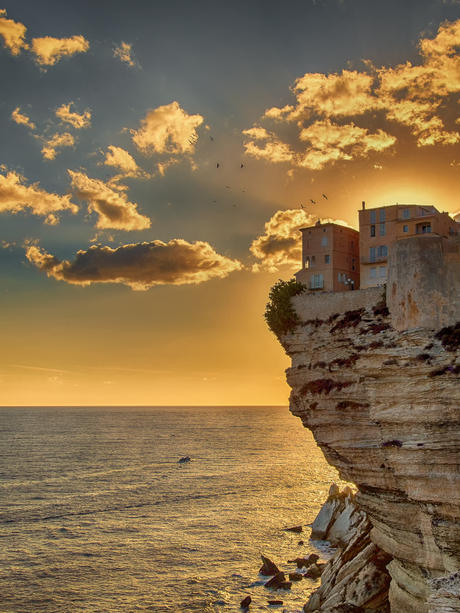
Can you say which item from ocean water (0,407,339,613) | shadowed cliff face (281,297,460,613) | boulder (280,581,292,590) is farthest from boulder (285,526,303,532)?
shadowed cliff face (281,297,460,613)

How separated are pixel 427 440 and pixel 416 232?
2045 centimetres

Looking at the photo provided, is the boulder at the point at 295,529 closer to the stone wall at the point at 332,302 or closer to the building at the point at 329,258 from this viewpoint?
the building at the point at 329,258

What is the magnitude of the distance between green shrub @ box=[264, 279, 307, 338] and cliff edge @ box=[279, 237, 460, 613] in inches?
78.1

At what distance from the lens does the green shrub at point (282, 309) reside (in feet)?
127

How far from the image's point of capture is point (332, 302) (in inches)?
1457

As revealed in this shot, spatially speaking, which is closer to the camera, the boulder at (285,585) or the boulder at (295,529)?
the boulder at (285,585)

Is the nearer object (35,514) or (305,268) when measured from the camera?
(305,268)

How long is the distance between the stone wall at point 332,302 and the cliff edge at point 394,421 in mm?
81

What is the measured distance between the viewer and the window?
1823 inches

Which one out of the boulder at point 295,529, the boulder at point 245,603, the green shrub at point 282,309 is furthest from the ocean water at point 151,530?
the green shrub at point 282,309

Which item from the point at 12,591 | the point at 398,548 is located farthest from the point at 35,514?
the point at 398,548

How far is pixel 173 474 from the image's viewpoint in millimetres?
103375

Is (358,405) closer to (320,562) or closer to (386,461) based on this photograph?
(386,461)

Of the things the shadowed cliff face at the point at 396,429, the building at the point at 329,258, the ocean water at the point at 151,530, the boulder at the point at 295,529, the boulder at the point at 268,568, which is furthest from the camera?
the boulder at the point at 295,529
